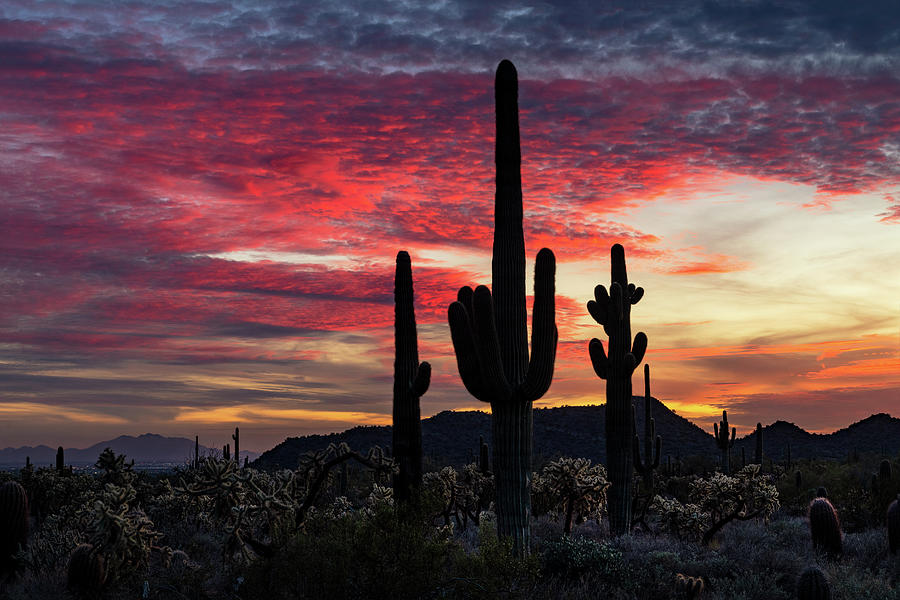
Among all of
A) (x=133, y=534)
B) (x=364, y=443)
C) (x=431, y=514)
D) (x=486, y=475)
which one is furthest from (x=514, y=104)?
(x=364, y=443)

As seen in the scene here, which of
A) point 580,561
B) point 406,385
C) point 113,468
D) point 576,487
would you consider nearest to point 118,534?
point 406,385

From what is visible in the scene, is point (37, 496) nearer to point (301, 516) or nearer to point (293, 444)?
point (301, 516)

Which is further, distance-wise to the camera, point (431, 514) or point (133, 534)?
point (133, 534)

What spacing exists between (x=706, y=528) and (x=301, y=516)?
14541 millimetres

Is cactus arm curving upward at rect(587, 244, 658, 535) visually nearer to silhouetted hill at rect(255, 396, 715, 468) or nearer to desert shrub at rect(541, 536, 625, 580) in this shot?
desert shrub at rect(541, 536, 625, 580)

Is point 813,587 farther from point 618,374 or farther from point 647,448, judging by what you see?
point 647,448

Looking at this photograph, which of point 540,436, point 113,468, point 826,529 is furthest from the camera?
point 540,436

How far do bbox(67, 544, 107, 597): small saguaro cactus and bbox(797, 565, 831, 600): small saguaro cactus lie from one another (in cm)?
1130

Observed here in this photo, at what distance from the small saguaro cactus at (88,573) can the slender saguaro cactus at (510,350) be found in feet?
21.5

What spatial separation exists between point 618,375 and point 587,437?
245 ft

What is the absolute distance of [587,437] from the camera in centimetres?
9412

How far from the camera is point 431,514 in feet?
38.8

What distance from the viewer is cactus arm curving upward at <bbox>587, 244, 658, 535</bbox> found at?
21297 millimetres

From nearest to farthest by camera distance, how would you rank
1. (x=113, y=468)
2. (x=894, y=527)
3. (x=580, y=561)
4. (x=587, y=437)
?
(x=580, y=561)
(x=113, y=468)
(x=894, y=527)
(x=587, y=437)
